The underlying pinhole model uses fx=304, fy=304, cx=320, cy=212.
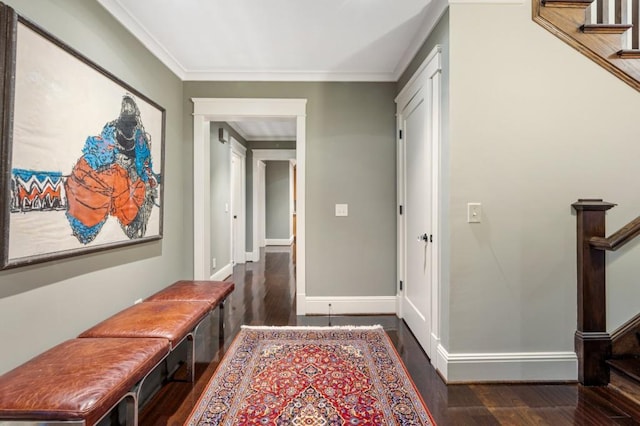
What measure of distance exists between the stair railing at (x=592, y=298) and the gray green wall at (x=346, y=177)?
1.56m

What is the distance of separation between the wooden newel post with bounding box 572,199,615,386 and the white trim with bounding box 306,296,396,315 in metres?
1.57

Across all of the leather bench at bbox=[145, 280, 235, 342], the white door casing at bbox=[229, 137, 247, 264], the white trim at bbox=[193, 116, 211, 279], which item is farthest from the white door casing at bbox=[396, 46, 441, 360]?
the white door casing at bbox=[229, 137, 247, 264]

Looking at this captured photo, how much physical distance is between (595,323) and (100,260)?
3263 mm

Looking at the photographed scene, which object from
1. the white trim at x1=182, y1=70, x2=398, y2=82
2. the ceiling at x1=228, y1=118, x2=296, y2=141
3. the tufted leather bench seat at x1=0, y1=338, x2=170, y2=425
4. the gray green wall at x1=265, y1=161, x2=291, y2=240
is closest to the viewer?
the tufted leather bench seat at x1=0, y1=338, x2=170, y2=425

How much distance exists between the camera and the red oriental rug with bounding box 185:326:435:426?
1643 mm

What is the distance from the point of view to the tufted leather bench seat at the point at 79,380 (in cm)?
109

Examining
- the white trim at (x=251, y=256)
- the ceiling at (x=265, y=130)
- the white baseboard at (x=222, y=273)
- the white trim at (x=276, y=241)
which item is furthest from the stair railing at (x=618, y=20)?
the white trim at (x=276, y=241)

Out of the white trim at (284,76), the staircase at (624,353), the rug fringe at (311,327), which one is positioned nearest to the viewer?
the staircase at (624,353)

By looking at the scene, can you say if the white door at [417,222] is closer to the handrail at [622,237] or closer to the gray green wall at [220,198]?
the handrail at [622,237]

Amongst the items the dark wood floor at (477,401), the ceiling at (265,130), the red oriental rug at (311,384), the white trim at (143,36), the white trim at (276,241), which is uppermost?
the ceiling at (265,130)

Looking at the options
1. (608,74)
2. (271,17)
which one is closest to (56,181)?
(271,17)

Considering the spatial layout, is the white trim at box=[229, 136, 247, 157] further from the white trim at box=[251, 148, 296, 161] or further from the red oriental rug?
the red oriental rug

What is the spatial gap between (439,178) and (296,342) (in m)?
1.72

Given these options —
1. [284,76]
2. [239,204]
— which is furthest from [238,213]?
[284,76]
